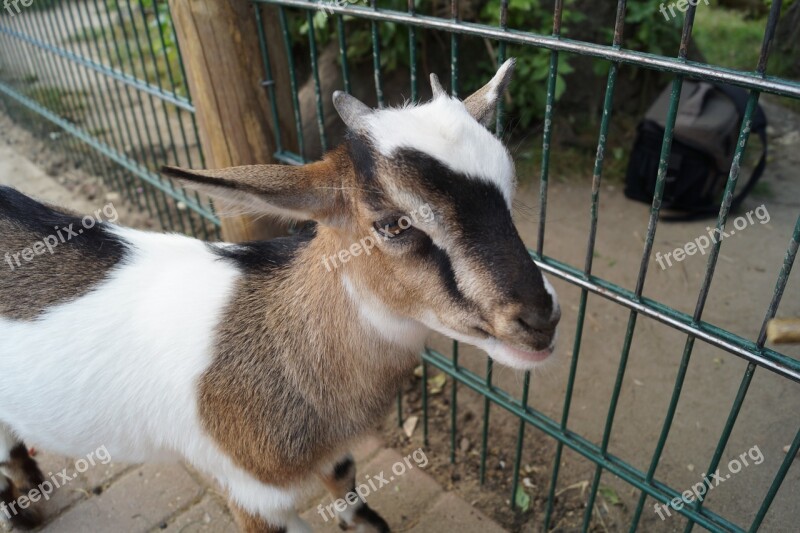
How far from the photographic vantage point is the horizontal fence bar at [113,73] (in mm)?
3398

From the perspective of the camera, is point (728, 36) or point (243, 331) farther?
point (728, 36)

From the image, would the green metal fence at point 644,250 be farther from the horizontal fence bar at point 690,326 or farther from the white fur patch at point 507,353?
the white fur patch at point 507,353

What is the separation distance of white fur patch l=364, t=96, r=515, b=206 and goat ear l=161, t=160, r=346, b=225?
206 mm

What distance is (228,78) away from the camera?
285 cm

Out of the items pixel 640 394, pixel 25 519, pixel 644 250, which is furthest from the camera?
pixel 640 394

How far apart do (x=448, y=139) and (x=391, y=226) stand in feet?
0.94

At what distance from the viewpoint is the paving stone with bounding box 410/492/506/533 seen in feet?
8.88

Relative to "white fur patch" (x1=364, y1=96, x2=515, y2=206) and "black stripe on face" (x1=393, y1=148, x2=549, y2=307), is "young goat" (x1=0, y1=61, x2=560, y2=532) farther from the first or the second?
"black stripe on face" (x1=393, y1=148, x2=549, y2=307)

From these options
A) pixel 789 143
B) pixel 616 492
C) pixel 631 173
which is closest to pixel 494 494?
pixel 616 492

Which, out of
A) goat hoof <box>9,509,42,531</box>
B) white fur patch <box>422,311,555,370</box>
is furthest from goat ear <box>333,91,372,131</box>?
goat hoof <box>9,509,42,531</box>

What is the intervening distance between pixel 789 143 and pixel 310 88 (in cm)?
439

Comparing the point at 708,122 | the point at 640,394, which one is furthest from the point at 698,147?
the point at 640,394

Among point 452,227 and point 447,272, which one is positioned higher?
point 452,227

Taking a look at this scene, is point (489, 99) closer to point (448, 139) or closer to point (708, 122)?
point (448, 139)
